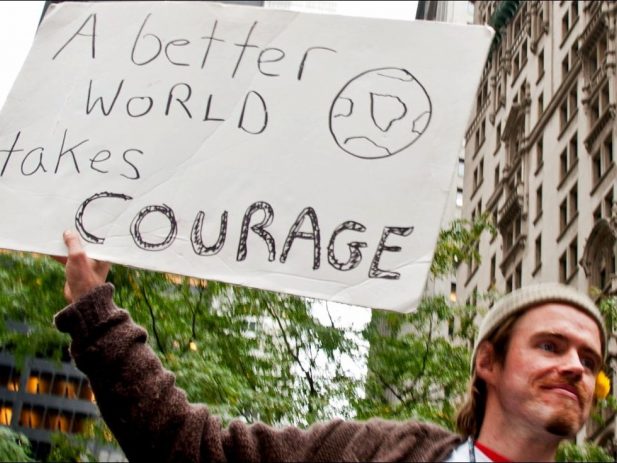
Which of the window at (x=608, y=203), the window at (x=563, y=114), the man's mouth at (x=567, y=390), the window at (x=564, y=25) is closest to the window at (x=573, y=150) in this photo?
the window at (x=563, y=114)

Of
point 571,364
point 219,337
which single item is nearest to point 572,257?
point 219,337

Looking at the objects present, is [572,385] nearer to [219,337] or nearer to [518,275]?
[219,337]

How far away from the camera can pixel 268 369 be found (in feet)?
46.6

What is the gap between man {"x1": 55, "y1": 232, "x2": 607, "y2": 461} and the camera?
10.1 ft

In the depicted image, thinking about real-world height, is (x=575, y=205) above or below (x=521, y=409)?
above

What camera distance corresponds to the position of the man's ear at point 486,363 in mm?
3465

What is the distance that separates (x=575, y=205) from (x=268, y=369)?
2335cm

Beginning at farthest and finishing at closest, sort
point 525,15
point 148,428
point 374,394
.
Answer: point 525,15
point 374,394
point 148,428

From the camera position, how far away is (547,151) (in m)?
40.6

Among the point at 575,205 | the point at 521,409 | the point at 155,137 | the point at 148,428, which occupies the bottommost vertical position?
the point at 148,428

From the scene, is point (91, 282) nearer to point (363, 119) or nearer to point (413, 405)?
point (363, 119)

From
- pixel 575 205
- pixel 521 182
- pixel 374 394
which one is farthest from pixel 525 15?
pixel 374 394

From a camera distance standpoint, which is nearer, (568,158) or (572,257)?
(572,257)

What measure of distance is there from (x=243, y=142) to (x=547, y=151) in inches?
1487
